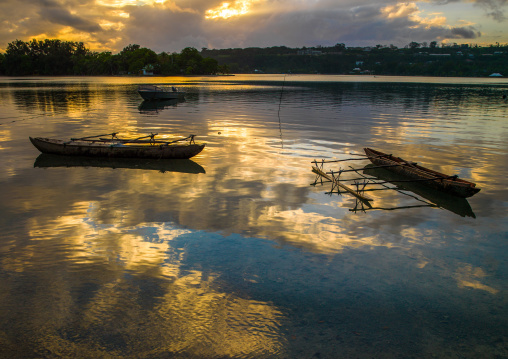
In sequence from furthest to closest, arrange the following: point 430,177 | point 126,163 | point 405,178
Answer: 1. point 126,163
2. point 405,178
3. point 430,177

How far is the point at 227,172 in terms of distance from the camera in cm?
1795

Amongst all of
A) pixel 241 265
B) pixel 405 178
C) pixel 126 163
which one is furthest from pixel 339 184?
pixel 126 163

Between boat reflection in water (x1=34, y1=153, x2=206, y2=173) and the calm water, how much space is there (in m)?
0.18

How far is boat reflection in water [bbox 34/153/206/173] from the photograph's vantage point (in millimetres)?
18781

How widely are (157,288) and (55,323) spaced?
6.56 feet

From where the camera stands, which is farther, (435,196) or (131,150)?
(131,150)

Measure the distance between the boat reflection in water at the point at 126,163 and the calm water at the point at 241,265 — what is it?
0.18m

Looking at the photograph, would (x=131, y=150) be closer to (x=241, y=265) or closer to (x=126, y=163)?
(x=126, y=163)

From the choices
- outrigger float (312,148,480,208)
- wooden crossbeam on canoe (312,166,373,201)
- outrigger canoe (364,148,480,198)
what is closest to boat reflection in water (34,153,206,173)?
wooden crossbeam on canoe (312,166,373,201)

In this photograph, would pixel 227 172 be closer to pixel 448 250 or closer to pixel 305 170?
pixel 305 170

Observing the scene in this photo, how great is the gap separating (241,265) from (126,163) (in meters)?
12.6

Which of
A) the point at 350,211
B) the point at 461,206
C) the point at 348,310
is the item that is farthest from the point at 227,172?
the point at 348,310

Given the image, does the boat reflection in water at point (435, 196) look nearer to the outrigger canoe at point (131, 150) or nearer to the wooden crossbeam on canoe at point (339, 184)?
the wooden crossbeam on canoe at point (339, 184)

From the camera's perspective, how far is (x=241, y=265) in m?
9.05
